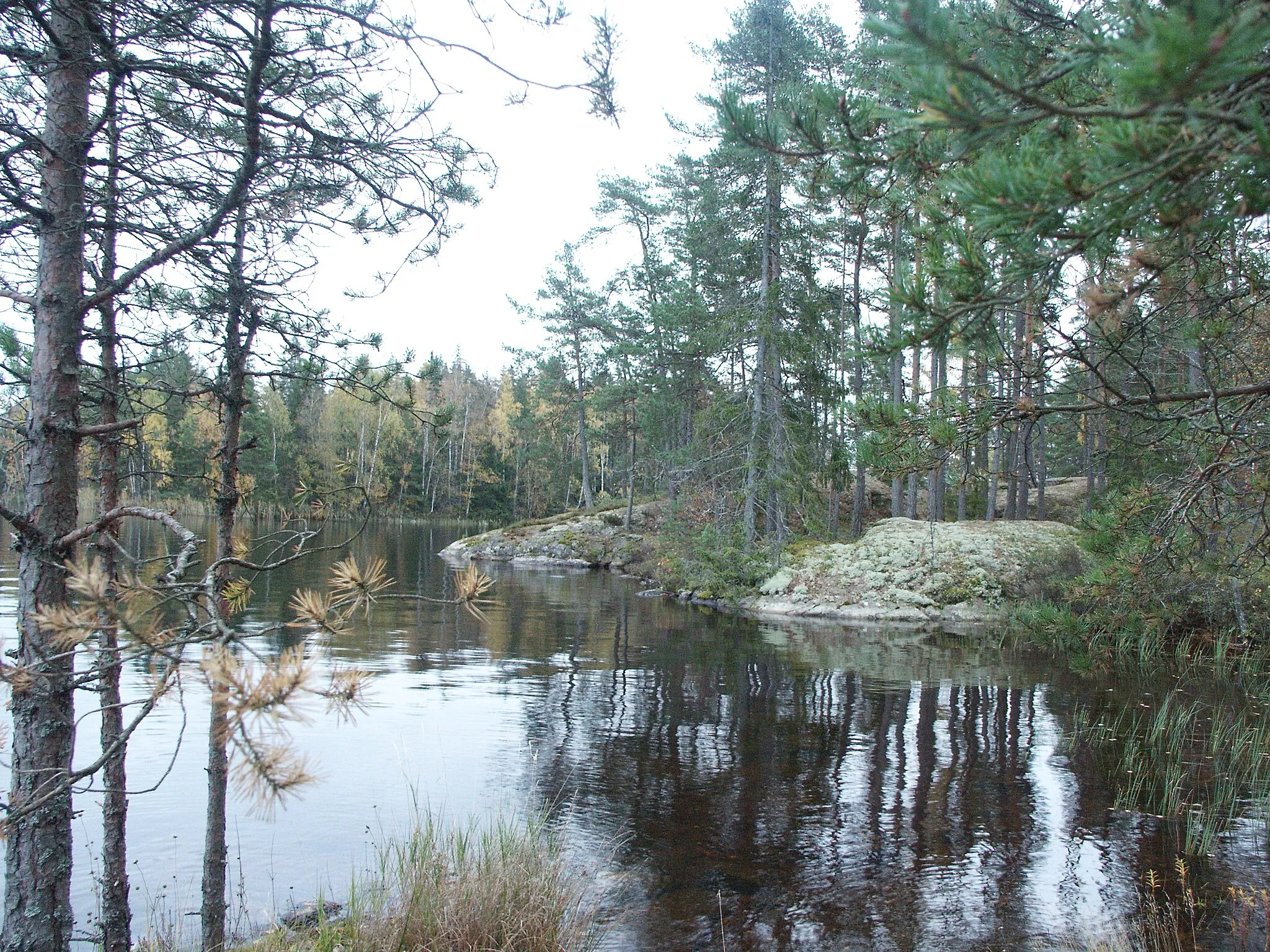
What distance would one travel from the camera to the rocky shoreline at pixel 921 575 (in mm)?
17453

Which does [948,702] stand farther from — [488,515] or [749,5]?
[488,515]

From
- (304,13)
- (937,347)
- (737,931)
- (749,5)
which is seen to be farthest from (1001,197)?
(749,5)

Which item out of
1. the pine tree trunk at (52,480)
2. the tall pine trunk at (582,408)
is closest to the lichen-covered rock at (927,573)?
the pine tree trunk at (52,480)

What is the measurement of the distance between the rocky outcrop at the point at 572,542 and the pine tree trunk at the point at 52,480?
2632 cm

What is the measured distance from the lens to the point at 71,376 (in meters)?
3.37

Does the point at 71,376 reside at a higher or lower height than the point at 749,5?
lower

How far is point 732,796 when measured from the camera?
22.7 ft

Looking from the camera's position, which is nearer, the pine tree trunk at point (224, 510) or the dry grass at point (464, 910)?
the dry grass at point (464, 910)

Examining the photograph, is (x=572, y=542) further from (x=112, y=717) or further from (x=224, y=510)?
(x=112, y=717)

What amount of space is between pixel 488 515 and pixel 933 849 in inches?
2076

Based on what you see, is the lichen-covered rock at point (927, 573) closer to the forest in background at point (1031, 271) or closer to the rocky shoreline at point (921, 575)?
the rocky shoreline at point (921, 575)

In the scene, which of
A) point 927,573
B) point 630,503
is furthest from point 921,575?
point 630,503

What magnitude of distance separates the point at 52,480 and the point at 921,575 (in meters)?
17.4

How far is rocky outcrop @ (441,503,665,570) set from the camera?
30.7m
